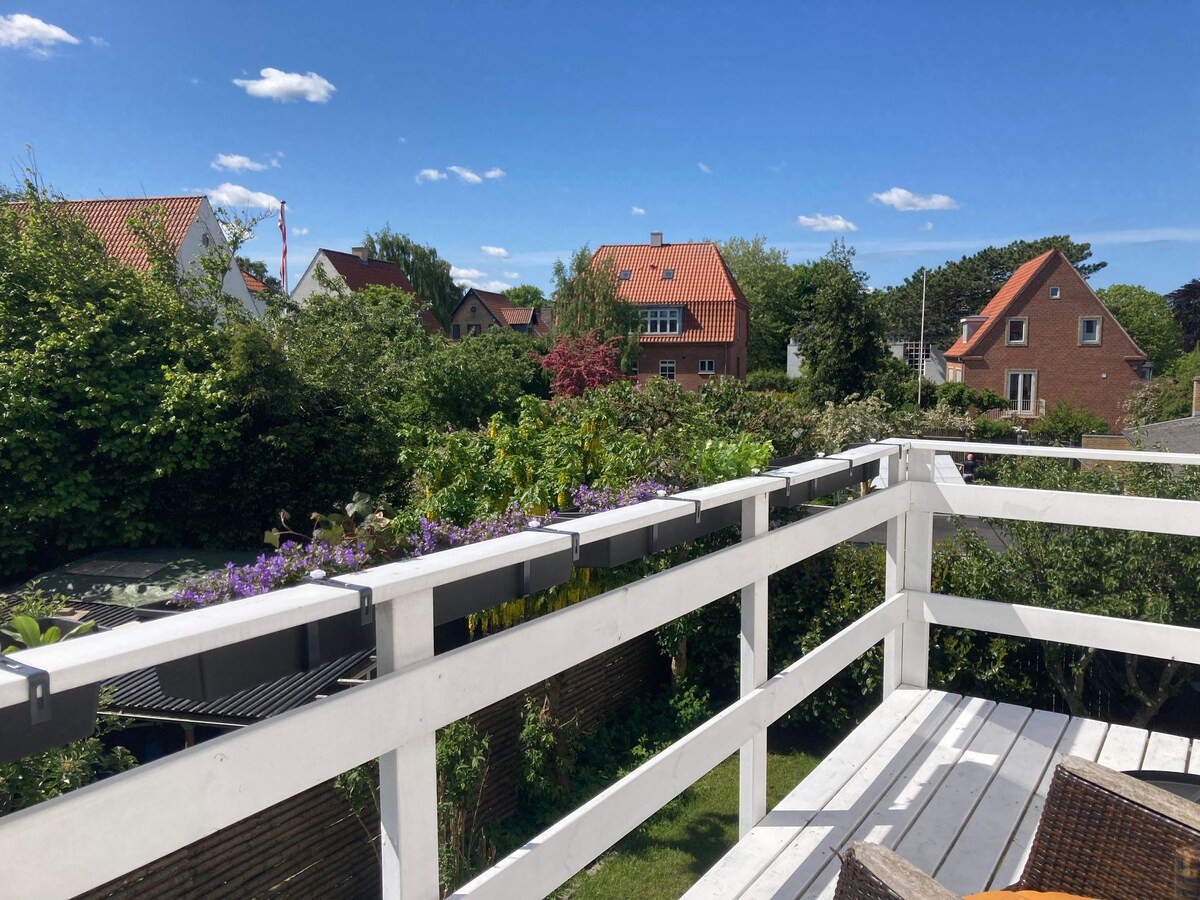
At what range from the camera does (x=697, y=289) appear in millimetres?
37719

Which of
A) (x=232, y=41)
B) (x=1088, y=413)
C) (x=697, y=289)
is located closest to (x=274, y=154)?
(x=232, y=41)

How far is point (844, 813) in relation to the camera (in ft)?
8.65

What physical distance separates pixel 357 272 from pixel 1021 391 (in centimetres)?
2918

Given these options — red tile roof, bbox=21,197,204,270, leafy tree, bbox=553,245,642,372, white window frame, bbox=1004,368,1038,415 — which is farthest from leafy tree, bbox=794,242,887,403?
red tile roof, bbox=21,197,204,270

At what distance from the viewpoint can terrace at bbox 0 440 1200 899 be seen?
970 mm

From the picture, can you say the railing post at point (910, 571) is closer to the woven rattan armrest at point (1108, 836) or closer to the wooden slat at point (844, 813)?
the wooden slat at point (844, 813)

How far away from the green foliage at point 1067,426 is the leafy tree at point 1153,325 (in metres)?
25.9

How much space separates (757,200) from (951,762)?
64.2 meters

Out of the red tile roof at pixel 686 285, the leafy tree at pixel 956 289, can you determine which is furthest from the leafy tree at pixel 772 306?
the leafy tree at pixel 956 289

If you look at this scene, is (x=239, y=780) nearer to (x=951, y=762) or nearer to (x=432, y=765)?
(x=432, y=765)

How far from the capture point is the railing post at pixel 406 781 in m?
1.30

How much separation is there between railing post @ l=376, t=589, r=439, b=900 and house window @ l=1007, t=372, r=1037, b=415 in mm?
34089

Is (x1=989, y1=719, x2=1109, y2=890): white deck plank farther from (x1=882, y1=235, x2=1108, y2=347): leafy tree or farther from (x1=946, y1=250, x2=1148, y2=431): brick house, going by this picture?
(x1=882, y1=235, x2=1108, y2=347): leafy tree

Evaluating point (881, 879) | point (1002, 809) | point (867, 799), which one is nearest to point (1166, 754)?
point (1002, 809)
